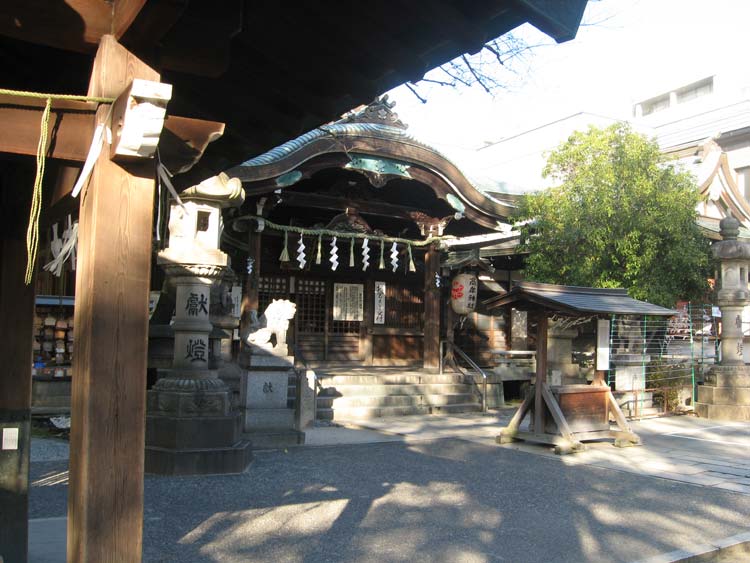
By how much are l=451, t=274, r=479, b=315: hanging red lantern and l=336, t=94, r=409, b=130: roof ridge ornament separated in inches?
151

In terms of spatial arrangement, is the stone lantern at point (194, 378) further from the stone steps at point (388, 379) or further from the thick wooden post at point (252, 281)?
the stone steps at point (388, 379)

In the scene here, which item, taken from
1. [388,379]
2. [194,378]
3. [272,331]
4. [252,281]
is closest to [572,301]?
[272,331]

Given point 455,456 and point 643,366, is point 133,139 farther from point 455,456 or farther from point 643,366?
point 643,366

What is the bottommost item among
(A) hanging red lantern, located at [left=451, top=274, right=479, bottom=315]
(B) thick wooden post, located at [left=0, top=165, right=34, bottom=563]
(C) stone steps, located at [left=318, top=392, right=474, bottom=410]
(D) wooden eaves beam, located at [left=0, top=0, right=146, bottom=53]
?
(C) stone steps, located at [left=318, top=392, right=474, bottom=410]

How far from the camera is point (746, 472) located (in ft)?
30.0

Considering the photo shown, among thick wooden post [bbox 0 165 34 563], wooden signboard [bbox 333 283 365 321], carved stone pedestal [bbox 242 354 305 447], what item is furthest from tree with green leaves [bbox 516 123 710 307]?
thick wooden post [bbox 0 165 34 563]

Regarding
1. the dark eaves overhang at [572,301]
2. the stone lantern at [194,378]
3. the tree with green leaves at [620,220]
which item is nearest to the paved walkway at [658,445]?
the dark eaves overhang at [572,301]

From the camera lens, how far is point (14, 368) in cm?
427

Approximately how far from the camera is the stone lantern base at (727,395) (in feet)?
48.8

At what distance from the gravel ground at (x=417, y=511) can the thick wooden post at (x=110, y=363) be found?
8.41 feet

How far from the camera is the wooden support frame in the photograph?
10.3 metres

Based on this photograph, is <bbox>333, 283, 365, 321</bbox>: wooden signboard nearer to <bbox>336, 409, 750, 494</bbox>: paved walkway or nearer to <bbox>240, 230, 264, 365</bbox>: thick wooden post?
<bbox>240, 230, 264, 365</bbox>: thick wooden post

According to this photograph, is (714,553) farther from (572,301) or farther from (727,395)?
(727,395)

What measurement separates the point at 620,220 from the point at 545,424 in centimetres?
578
